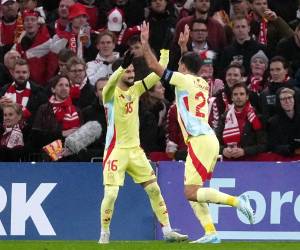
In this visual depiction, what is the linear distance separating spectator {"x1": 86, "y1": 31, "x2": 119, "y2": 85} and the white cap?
1.28m

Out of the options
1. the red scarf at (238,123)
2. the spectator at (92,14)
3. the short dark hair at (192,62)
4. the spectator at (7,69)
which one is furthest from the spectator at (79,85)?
the short dark hair at (192,62)

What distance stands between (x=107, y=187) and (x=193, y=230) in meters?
1.99

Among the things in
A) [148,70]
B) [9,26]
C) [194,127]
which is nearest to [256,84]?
[148,70]

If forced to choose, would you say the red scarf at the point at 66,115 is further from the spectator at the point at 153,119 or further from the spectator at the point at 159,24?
the spectator at the point at 159,24

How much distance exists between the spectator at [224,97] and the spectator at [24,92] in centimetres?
257

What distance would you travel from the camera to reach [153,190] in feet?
51.9

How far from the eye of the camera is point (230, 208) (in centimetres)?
1705

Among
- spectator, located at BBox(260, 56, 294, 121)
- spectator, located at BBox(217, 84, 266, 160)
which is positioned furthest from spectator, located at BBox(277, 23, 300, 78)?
spectator, located at BBox(217, 84, 266, 160)

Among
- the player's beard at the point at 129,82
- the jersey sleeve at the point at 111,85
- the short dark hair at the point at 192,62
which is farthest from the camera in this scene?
the player's beard at the point at 129,82

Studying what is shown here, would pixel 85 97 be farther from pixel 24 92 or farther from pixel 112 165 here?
pixel 112 165

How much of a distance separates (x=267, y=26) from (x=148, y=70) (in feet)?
8.51

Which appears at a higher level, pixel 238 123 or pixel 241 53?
pixel 241 53

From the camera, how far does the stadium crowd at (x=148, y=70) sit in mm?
17328

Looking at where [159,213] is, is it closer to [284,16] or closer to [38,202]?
[38,202]
